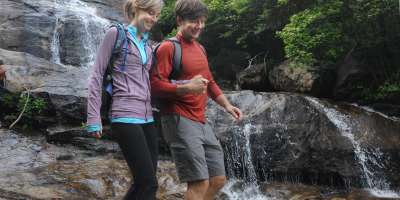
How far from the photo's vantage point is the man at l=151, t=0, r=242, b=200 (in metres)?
3.30

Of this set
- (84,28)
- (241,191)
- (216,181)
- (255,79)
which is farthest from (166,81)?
(84,28)

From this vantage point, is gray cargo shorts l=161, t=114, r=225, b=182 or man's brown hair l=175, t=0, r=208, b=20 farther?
man's brown hair l=175, t=0, r=208, b=20

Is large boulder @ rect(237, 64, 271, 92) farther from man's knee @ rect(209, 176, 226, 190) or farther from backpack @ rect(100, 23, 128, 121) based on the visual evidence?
backpack @ rect(100, 23, 128, 121)

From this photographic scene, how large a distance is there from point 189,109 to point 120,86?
22.5 inches

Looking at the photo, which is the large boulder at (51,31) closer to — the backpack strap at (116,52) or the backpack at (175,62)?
the backpack at (175,62)

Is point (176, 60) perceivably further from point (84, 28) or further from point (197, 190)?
point (84, 28)

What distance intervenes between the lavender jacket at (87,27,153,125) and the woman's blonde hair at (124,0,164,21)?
0.76 ft

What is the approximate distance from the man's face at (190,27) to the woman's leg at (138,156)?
32.0 inches

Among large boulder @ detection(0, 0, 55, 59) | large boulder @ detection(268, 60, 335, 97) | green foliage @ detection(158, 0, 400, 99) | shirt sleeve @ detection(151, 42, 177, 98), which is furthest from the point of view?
large boulder @ detection(0, 0, 55, 59)

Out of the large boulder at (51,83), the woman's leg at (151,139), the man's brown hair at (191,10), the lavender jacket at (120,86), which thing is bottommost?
the large boulder at (51,83)

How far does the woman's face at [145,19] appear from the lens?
3.31 m

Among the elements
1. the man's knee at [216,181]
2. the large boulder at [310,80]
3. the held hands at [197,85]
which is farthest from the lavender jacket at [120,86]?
the large boulder at [310,80]

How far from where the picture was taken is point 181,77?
342 centimetres

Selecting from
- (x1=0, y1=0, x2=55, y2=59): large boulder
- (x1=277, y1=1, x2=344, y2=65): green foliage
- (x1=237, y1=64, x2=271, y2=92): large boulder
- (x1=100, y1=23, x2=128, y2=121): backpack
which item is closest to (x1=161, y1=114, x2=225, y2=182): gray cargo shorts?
(x1=100, y1=23, x2=128, y2=121): backpack
